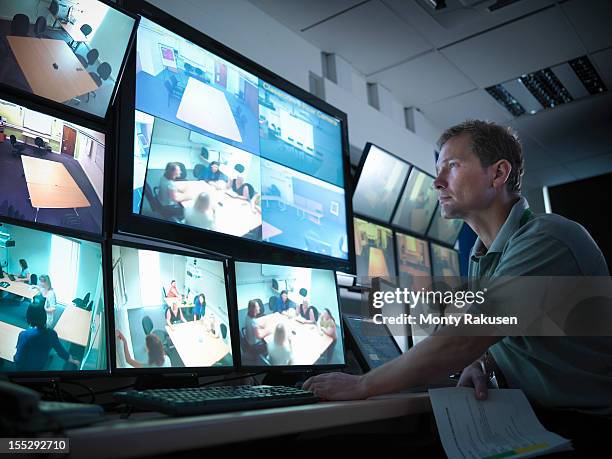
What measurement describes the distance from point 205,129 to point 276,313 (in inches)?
22.8

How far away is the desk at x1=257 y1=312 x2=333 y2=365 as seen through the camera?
1433mm

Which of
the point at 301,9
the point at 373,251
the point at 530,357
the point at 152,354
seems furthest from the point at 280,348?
the point at 301,9

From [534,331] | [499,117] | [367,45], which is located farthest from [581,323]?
[499,117]

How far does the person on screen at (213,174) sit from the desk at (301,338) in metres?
0.43

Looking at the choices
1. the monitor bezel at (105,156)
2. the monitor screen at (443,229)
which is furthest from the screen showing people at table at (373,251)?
the monitor bezel at (105,156)

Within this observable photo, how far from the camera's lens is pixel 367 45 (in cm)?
301

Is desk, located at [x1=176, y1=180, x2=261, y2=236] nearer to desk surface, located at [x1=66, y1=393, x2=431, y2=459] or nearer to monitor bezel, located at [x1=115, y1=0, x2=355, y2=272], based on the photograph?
monitor bezel, located at [x1=115, y1=0, x2=355, y2=272]

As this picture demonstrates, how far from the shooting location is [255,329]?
1.38m

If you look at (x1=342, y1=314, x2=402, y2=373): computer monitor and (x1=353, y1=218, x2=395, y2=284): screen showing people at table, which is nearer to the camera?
(x1=342, y1=314, x2=402, y2=373): computer monitor

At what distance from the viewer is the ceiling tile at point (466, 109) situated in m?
3.66

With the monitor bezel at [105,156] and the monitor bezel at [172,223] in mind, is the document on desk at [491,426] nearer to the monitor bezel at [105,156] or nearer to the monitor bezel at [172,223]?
the monitor bezel at [172,223]

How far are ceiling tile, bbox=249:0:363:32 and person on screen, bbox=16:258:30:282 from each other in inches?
80.7

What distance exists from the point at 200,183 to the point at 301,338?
540 millimetres

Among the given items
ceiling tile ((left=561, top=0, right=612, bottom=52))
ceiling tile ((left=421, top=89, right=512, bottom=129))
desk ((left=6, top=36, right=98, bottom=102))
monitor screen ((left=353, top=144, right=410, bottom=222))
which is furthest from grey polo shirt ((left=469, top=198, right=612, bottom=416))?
ceiling tile ((left=421, top=89, right=512, bottom=129))
